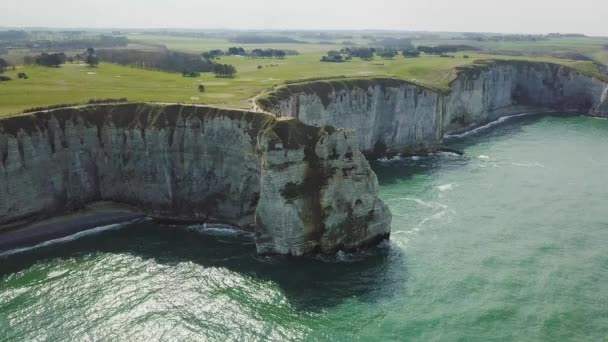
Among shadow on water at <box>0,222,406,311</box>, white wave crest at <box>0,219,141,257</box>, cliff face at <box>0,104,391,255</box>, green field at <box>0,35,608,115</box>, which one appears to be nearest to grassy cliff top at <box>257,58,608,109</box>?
green field at <box>0,35,608,115</box>

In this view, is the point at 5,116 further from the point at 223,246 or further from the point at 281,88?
the point at 281,88

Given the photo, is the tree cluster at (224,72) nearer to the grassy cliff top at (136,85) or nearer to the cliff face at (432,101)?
the grassy cliff top at (136,85)

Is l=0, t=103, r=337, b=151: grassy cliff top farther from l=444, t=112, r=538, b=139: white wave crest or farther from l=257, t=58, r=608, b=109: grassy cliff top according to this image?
l=444, t=112, r=538, b=139: white wave crest

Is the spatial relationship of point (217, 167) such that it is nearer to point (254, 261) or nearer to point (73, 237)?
point (254, 261)

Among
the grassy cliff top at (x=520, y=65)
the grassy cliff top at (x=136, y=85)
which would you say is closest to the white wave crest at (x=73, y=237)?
the grassy cliff top at (x=136, y=85)

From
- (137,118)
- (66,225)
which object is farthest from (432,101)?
(66,225)

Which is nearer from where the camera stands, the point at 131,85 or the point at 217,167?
the point at 217,167

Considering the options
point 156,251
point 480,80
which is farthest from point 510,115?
point 156,251
